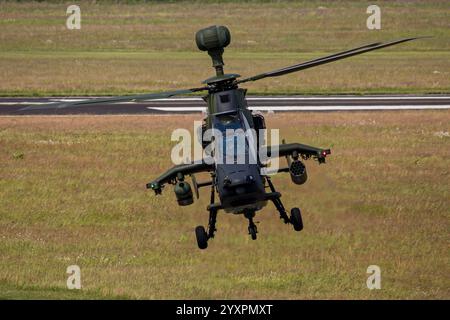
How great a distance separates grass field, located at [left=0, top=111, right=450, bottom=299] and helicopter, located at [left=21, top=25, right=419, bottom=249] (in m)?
1.74

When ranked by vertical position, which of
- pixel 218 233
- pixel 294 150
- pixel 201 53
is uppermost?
pixel 201 53

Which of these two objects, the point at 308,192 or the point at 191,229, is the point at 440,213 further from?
the point at 191,229

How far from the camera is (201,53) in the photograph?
223 ft

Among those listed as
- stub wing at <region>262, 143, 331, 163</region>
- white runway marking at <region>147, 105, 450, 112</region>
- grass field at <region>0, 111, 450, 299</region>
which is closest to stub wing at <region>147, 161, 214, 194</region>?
stub wing at <region>262, 143, 331, 163</region>

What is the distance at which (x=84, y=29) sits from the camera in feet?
268

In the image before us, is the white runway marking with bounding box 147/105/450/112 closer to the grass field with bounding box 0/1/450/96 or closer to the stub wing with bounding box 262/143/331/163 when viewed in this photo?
the grass field with bounding box 0/1/450/96

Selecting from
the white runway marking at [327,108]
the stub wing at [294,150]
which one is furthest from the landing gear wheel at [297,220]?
the white runway marking at [327,108]

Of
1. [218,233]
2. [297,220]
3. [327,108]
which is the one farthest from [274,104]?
[297,220]

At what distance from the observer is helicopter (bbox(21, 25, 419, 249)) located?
15.8 m

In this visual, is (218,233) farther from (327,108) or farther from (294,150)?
(327,108)

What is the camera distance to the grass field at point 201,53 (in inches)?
2012

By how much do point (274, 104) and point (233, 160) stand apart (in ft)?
89.0
